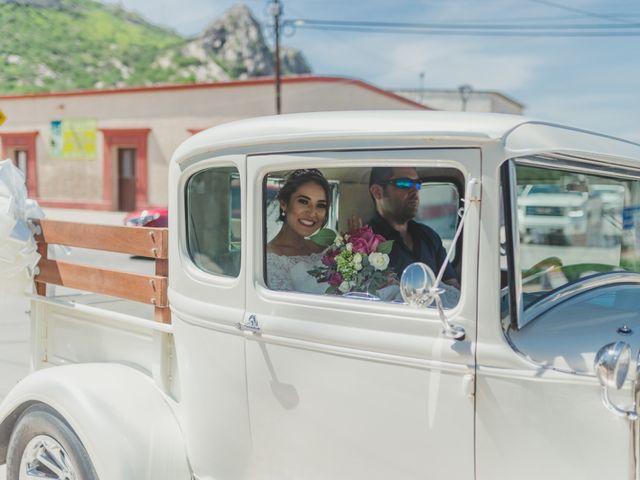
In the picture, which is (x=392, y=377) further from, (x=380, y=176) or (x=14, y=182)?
(x=14, y=182)

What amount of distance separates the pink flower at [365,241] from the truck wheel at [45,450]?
4.04ft

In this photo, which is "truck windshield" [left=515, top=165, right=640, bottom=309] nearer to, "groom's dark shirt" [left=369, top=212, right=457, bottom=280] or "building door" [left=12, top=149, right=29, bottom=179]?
"groom's dark shirt" [left=369, top=212, right=457, bottom=280]

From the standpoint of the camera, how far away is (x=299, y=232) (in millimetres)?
2322

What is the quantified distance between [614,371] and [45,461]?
2161 millimetres

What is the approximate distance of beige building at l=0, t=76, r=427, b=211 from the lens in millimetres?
23641

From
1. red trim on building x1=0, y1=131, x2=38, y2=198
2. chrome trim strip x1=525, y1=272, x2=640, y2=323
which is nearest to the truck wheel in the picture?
chrome trim strip x1=525, y1=272, x2=640, y2=323

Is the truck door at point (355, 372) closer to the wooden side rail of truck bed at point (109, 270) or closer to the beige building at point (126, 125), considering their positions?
the wooden side rail of truck bed at point (109, 270)

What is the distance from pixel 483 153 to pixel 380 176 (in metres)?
0.76

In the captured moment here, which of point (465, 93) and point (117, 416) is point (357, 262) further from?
point (465, 93)

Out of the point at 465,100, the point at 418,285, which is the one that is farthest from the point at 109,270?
the point at 465,100

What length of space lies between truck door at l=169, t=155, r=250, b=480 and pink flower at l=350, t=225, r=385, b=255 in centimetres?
37

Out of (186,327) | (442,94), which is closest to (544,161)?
(186,327)

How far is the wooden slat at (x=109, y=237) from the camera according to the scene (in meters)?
2.55

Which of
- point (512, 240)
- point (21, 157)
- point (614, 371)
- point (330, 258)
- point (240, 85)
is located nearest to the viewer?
point (614, 371)
